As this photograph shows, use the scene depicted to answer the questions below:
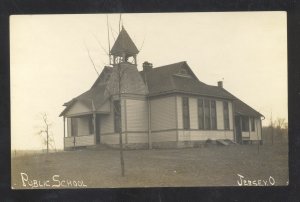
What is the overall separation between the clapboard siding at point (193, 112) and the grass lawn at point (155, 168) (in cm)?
460

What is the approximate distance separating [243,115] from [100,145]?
656 centimetres

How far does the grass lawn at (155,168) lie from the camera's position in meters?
13.4

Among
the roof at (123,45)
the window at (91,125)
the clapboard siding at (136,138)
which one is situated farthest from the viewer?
the window at (91,125)

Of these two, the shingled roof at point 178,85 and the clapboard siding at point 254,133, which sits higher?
the shingled roof at point 178,85

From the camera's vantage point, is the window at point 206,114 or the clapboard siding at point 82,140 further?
the window at point 206,114

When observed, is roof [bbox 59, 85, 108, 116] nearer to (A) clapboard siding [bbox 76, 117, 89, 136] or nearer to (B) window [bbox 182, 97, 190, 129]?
(A) clapboard siding [bbox 76, 117, 89, 136]

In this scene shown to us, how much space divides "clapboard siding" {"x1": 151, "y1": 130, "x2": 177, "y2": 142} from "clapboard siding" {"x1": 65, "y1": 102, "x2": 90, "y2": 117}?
287cm

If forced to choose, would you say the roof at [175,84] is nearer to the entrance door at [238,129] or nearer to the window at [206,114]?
the window at [206,114]

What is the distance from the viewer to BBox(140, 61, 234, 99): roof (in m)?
18.7

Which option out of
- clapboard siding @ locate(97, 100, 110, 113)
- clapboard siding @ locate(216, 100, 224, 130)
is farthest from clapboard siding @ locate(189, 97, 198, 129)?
clapboard siding @ locate(97, 100, 110, 113)

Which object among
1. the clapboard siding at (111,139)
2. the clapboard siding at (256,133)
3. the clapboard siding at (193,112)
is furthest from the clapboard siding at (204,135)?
the clapboard siding at (111,139)

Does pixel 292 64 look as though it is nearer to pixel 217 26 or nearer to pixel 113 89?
pixel 217 26

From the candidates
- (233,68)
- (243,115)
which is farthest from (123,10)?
(243,115)

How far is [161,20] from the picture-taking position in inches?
557
